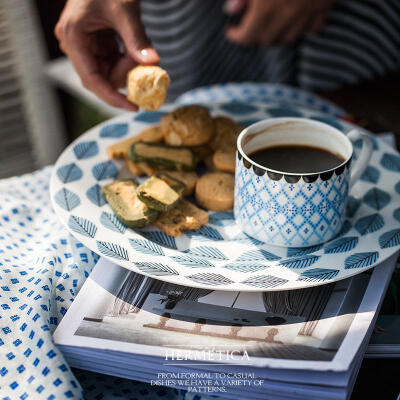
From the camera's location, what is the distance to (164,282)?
0.90 meters

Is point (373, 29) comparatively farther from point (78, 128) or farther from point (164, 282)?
point (78, 128)

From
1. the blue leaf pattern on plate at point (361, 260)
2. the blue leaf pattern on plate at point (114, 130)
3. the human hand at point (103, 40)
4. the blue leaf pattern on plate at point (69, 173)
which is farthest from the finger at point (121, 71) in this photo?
the blue leaf pattern on plate at point (361, 260)

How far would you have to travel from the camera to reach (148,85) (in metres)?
1.08

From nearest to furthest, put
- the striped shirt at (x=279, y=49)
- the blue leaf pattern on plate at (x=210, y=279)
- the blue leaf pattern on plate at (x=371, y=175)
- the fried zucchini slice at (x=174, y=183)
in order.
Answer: the blue leaf pattern on plate at (x=210, y=279)
the fried zucchini slice at (x=174, y=183)
the blue leaf pattern on plate at (x=371, y=175)
the striped shirt at (x=279, y=49)

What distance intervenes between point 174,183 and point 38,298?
14.1 inches

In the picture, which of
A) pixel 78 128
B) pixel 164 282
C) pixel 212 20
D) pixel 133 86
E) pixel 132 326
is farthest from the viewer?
pixel 78 128

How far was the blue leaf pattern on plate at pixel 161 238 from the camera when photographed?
976 millimetres

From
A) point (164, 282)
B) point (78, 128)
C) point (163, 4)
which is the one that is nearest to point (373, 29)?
point (163, 4)

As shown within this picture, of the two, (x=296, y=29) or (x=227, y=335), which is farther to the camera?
(x=296, y=29)

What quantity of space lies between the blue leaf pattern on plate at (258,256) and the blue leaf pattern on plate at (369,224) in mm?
186

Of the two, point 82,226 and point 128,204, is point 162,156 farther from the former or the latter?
point 82,226

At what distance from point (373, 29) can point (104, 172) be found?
117 cm

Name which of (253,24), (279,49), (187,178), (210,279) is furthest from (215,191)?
(279,49)

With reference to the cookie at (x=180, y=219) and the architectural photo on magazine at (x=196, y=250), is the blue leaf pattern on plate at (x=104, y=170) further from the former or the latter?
the cookie at (x=180, y=219)
